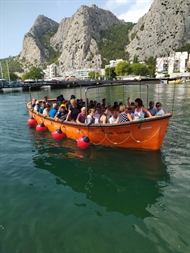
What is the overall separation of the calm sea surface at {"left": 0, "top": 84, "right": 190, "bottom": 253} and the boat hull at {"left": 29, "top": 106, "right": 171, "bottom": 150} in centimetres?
A: 38

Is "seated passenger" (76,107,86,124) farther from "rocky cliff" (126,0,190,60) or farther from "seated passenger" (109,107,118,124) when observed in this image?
"rocky cliff" (126,0,190,60)

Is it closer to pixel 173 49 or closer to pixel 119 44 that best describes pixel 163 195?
pixel 173 49

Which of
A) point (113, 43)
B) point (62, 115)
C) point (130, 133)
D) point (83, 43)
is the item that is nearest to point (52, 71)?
point (83, 43)

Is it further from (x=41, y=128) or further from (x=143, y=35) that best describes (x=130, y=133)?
(x=143, y=35)

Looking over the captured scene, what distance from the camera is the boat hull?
7.93 meters

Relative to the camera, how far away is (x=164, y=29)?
132 m

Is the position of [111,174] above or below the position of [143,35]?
below

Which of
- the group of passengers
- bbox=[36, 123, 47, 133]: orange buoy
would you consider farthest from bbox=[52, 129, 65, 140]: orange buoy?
bbox=[36, 123, 47, 133]: orange buoy

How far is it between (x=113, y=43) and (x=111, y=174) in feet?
647

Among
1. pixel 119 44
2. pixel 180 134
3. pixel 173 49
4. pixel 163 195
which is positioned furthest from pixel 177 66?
pixel 163 195

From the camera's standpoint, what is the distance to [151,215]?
509cm

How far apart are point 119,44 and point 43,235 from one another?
635 ft

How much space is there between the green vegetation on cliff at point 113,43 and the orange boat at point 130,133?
543ft

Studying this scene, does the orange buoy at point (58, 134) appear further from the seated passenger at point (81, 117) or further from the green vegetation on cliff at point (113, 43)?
the green vegetation on cliff at point (113, 43)
